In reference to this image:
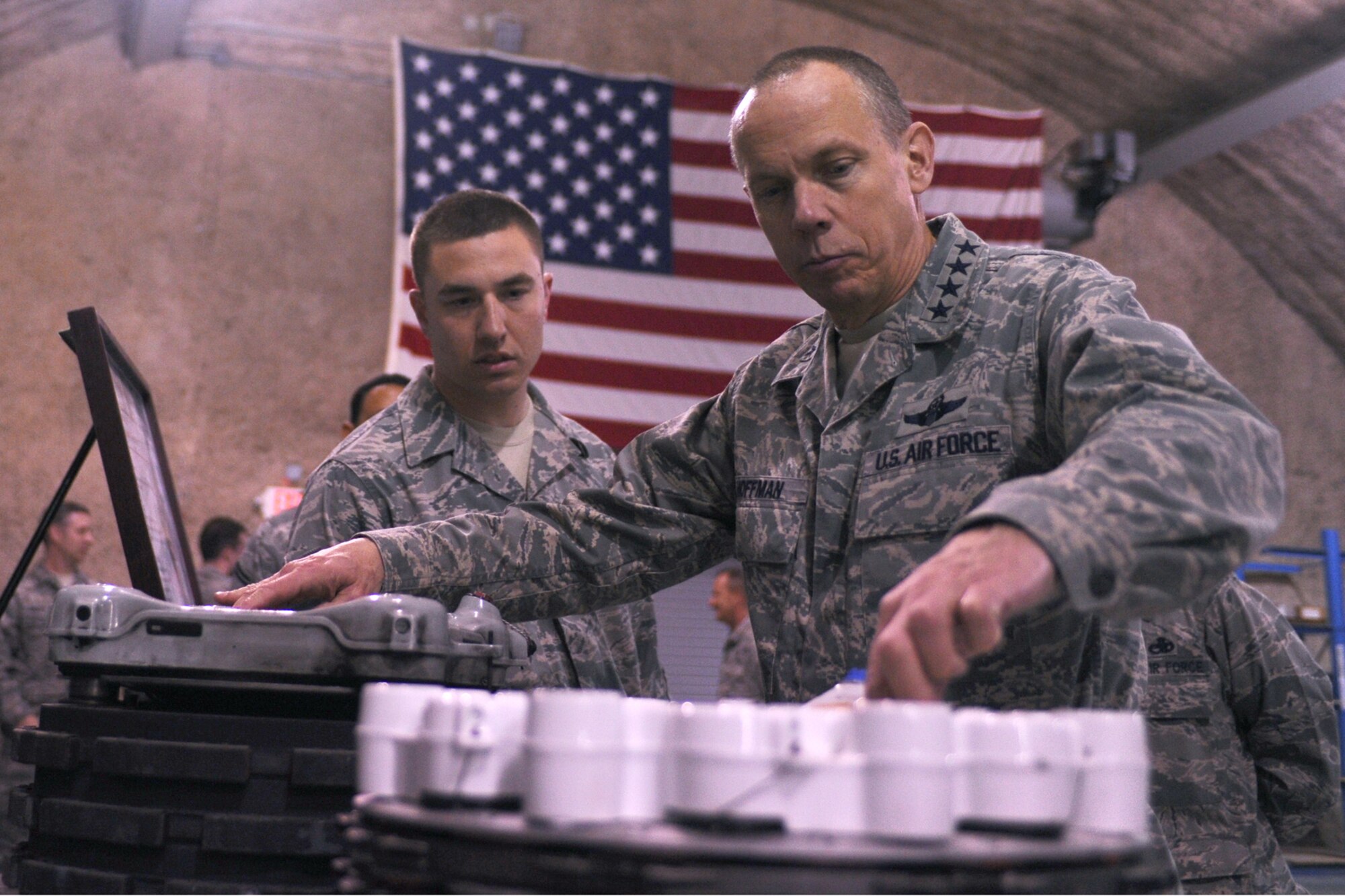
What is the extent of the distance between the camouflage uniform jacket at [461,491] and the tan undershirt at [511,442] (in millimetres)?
32

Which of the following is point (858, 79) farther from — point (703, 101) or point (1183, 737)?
point (703, 101)

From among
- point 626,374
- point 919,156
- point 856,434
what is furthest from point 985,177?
point 856,434

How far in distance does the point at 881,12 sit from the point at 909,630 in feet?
29.2

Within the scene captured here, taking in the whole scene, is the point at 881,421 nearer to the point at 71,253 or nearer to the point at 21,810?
the point at 21,810

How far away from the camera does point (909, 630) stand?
79 cm

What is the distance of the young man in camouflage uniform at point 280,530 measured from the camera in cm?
330

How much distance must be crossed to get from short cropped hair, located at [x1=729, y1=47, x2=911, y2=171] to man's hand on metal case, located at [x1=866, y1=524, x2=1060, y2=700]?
81 centimetres

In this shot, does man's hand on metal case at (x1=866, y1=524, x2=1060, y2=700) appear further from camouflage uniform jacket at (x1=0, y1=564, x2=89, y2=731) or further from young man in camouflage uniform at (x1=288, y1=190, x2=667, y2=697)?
camouflage uniform jacket at (x1=0, y1=564, x2=89, y2=731)

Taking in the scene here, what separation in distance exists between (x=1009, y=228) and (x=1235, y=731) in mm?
4798

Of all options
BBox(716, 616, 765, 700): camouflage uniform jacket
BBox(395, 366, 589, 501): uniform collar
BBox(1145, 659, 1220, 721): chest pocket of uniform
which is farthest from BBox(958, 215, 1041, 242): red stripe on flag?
BBox(395, 366, 589, 501): uniform collar

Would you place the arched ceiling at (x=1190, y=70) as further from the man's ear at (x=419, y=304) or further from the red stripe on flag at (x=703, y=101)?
the man's ear at (x=419, y=304)

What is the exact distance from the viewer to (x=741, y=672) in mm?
5664

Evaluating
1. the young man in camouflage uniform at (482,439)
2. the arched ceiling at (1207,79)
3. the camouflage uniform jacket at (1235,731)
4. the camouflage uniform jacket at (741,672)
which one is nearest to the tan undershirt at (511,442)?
the young man in camouflage uniform at (482,439)

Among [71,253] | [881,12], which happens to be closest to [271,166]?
[71,253]
